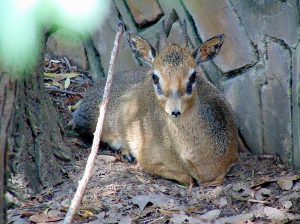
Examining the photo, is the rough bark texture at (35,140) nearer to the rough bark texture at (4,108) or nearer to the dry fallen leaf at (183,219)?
the dry fallen leaf at (183,219)

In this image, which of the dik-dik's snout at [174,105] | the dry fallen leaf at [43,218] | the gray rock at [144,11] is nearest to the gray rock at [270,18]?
the dik-dik's snout at [174,105]

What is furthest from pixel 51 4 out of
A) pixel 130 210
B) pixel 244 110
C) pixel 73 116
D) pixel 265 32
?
pixel 73 116

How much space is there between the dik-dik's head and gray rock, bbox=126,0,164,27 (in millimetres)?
982

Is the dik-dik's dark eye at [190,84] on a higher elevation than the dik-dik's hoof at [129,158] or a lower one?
higher

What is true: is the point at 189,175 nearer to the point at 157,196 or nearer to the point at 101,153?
the point at 157,196

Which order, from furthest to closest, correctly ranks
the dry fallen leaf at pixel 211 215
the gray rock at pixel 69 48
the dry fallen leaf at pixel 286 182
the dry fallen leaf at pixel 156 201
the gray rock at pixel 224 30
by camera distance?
the gray rock at pixel 69 48 < the gray rock at pixel 224 30 < the dry fallen leaf at pixel 286 182 < the dry fallen leaf at pixel 156 201 < the dry fallen leaf at pixel 211 215

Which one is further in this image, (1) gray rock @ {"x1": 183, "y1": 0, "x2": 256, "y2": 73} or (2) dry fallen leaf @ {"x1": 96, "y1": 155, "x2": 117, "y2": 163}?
(2) dry fallen leaf @ {"x1": 96, "y1": 155, "x2": 117, "y2": 163}

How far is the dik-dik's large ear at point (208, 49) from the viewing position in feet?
20.5

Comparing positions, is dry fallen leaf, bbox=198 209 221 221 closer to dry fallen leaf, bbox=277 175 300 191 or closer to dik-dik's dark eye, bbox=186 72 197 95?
dry fallen leaf, bbox=277 175 300 191

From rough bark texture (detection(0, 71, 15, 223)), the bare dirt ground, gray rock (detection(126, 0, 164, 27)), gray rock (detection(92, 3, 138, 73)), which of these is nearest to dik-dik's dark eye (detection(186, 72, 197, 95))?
the bare dirt ground

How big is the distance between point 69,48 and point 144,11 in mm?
1492

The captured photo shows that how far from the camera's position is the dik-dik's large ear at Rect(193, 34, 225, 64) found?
626 centimetres

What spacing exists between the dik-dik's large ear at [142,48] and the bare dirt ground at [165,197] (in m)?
1.12

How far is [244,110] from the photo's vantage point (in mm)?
6922
